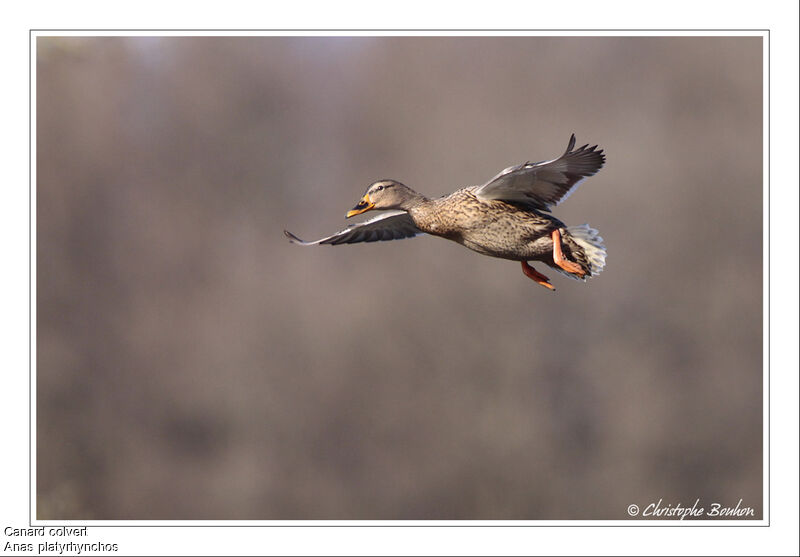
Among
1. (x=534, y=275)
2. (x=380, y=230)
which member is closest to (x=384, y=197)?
(x=380, y=230)

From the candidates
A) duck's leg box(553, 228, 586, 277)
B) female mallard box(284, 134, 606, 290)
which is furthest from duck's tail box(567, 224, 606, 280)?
duck's leg box(553, 228, 586, 277)

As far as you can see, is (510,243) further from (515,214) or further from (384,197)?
(384,197)

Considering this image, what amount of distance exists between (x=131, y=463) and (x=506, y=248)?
14.8 meters

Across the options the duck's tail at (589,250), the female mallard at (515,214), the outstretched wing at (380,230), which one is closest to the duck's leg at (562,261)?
the female mallard at (515,214)

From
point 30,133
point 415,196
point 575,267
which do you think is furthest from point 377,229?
point 30,133

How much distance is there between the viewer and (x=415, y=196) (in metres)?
2.60

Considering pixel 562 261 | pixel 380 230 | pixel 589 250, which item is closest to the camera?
pixel 562 261

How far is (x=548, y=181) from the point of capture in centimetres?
255

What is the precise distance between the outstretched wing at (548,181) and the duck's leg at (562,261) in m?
0.16

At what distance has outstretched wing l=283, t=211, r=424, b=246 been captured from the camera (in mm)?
2609

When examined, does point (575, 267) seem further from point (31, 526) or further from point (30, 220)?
point (31, 526)

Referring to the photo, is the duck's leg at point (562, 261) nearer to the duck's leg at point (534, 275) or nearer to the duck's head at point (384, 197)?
the duck's leg at point (534, 275)

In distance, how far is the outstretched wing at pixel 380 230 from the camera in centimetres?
261

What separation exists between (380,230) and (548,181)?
0.65 meters
